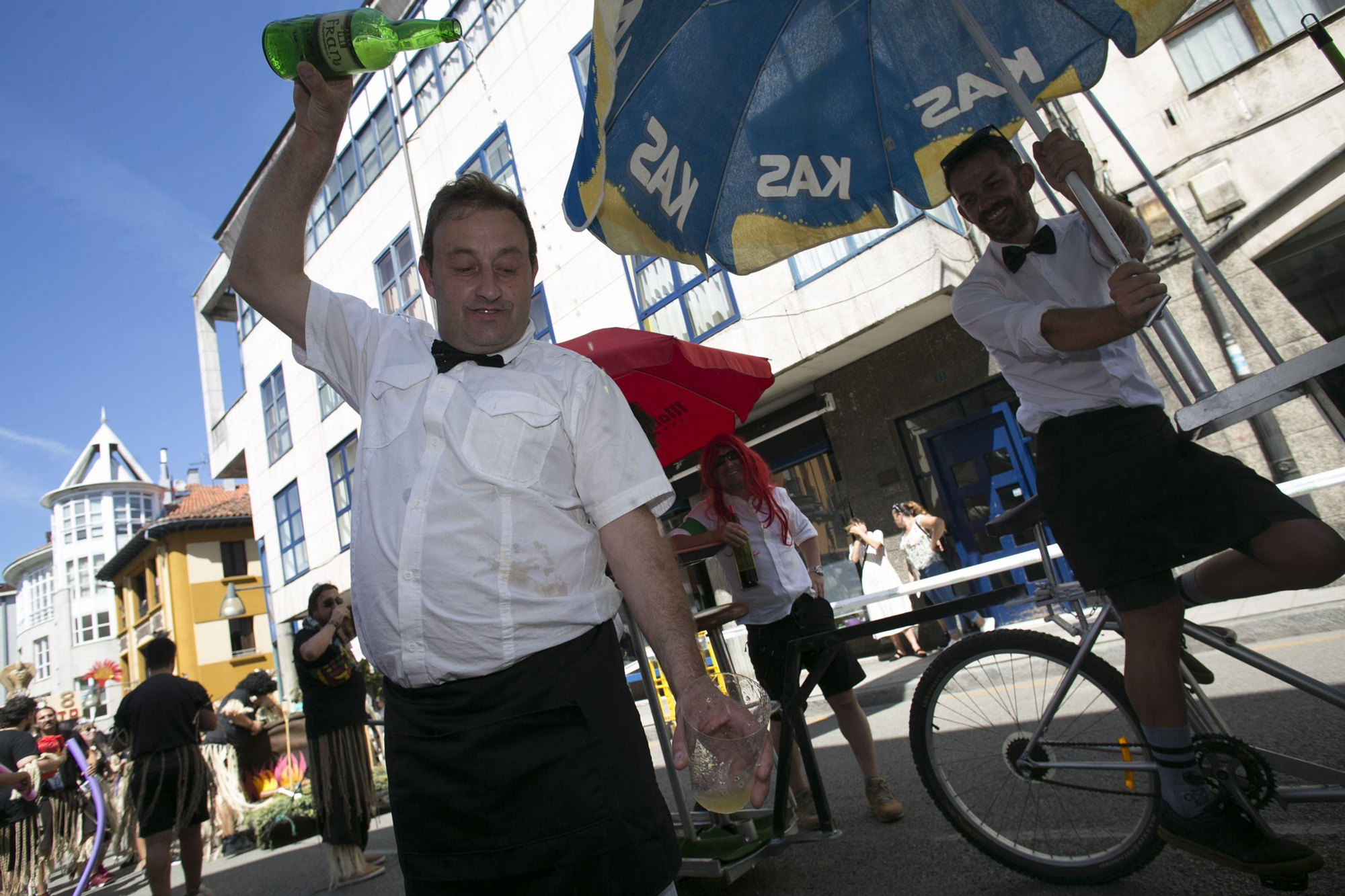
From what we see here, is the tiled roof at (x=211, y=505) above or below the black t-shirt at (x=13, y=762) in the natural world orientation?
above

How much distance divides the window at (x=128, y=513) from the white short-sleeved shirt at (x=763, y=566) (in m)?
64.3

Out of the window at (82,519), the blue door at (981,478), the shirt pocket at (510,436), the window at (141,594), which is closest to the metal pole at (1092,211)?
the shirt pocket at (510,436)

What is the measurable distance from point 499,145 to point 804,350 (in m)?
8.31

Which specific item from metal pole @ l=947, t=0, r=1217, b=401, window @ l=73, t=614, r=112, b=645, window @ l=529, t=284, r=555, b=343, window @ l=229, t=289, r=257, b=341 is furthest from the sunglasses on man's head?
window @ l=73, t=614, r=112, b=645

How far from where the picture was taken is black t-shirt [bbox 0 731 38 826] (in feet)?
19.3

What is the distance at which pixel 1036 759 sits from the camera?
99.0 inches

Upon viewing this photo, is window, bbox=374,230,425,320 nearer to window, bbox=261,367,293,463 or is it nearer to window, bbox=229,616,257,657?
window, bbox=261,367,293,463

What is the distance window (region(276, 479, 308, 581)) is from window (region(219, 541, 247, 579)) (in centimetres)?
1247

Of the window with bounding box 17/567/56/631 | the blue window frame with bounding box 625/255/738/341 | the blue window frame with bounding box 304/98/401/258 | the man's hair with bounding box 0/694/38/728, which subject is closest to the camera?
the man's hair with bounding box 0/694/38/728

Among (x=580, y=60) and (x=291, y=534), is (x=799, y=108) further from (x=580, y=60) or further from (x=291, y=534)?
(x=291, y=534)

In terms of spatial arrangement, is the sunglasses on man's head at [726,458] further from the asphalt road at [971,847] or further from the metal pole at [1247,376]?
the metal pole at [1247,376]

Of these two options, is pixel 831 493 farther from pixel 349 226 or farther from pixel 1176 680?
pixel 349 226

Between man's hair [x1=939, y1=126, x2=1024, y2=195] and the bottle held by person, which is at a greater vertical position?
man's hair [x1=939, y1=126, x2=1024, y2=195]

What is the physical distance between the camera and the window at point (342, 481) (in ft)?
60.1
